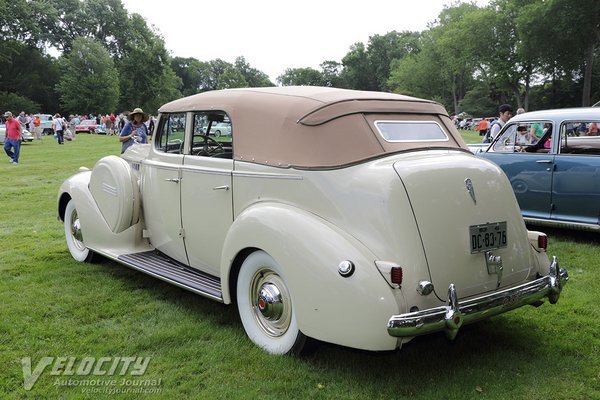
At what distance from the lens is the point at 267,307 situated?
381 cm

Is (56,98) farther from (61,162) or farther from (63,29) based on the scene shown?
(61,162)

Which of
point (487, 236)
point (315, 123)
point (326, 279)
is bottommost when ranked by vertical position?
point (326, 279)

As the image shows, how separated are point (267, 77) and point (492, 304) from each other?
444 feet

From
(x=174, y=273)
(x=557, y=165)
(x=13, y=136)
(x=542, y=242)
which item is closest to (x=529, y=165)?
(x=557, y=165)

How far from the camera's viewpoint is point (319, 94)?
4262mm

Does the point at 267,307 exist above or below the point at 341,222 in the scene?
below

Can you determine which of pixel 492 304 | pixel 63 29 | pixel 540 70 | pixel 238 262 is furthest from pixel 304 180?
pixel 63 29

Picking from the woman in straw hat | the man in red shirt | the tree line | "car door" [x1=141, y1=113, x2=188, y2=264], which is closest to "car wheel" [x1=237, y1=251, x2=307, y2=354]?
"car door" [x1=141, y1=113, x2=188, y2=264]

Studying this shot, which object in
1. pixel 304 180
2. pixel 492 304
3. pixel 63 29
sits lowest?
pixel 492 304

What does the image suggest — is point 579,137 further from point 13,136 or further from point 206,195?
point 13,136

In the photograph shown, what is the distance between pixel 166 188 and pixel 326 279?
7.84 feet

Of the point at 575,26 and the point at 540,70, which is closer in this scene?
the point at 575,26

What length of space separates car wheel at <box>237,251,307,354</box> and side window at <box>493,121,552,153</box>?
218 inches

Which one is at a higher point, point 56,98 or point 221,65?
point 221,65
